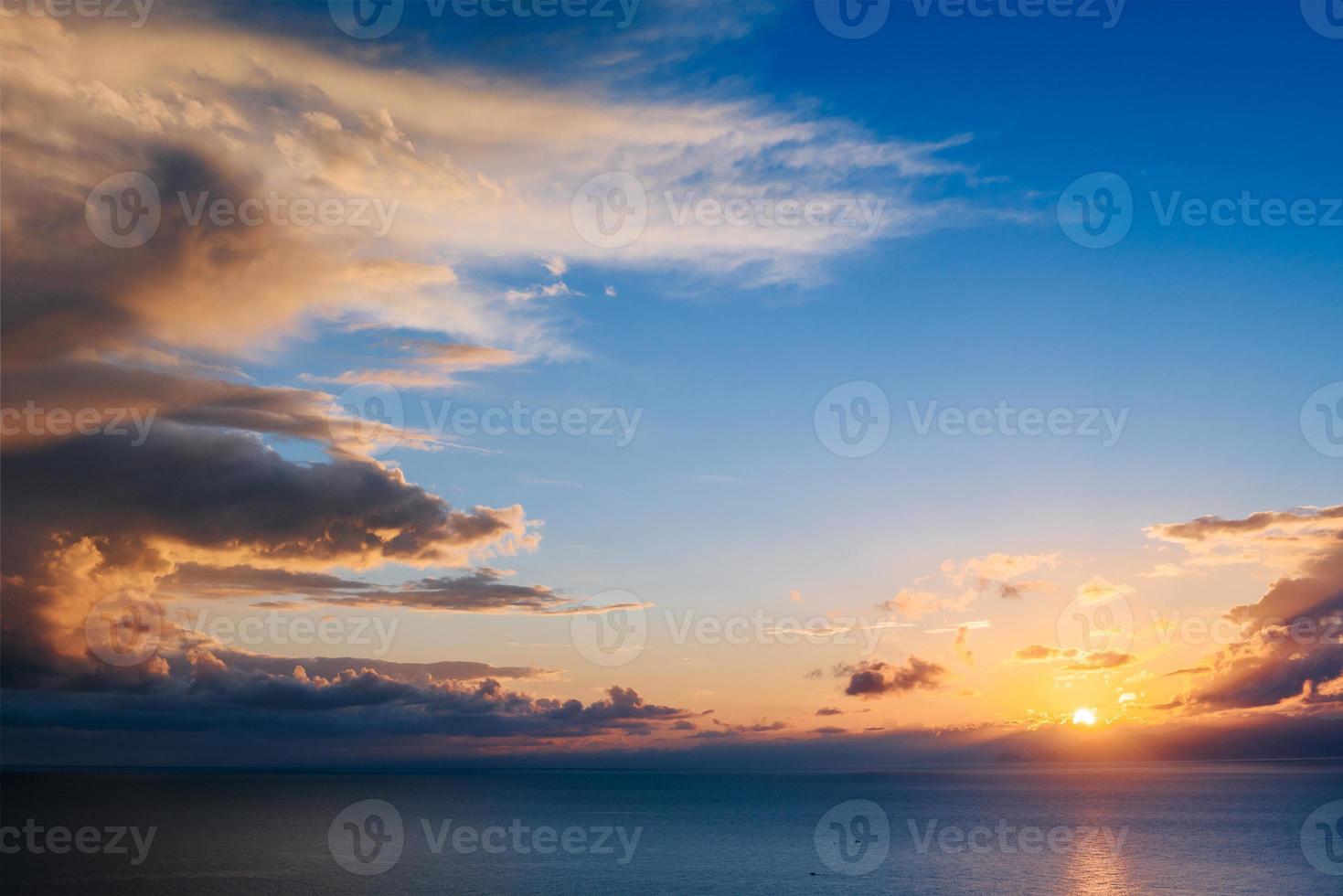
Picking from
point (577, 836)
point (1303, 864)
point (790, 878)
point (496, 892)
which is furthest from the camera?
point (577, 836)

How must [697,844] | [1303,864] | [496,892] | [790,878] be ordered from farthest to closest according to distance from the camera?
1. [697,844]
2. [1303,864]
3. [790,878]
4. [496,892]

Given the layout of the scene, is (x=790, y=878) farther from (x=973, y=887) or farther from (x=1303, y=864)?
(x=1303, y=864)

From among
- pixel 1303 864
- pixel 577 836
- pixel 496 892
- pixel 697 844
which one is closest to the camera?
pixel 496 892

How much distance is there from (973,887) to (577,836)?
270 feet

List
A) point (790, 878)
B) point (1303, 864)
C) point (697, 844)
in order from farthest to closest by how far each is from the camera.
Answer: point (697, 844) < point (1303, 864) < point (790, 878)

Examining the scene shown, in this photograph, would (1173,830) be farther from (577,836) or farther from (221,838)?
(221,838)

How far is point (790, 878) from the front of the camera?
113812 millimetres

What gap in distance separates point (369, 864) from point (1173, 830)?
473 ft

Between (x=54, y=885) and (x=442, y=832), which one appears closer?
(x=54, y=885)

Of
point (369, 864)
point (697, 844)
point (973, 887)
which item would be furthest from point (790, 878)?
point (369, 864)

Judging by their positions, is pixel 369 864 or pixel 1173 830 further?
pixel 1173 830

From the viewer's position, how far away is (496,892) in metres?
102

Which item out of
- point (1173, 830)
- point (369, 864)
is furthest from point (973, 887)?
point (1173, 830)

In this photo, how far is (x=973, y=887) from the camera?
350 feet
